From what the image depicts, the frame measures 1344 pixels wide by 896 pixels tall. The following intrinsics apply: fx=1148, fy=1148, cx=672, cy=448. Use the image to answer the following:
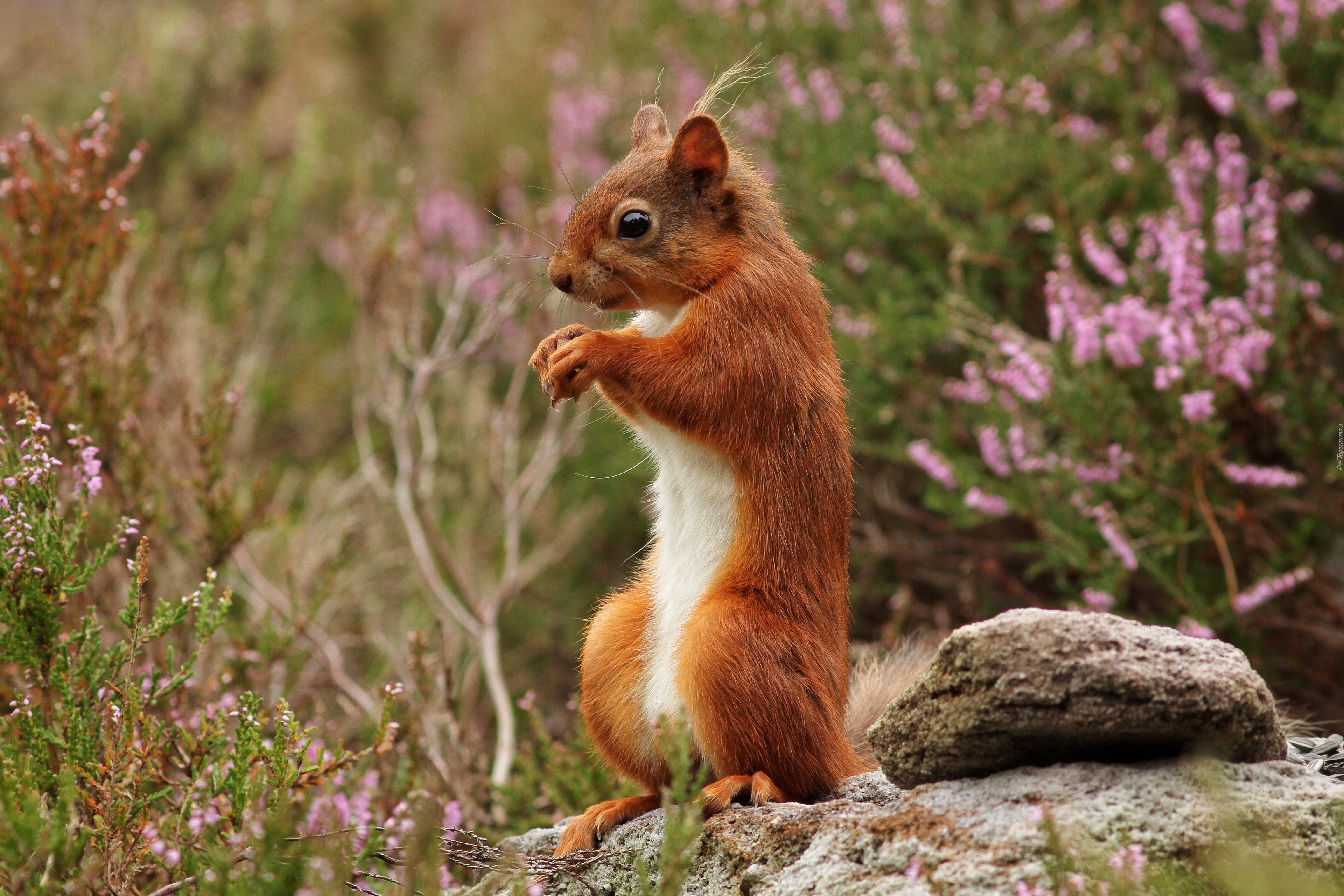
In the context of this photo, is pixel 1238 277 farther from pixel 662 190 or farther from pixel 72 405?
pixel 72 405

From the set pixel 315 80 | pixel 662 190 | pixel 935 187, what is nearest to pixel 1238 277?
pixel 935 187

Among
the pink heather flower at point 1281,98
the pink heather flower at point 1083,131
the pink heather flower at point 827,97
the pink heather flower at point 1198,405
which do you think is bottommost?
the pink heather flower at point 1198,405

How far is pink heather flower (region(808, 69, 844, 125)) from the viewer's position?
512cm

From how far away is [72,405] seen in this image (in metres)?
3.36

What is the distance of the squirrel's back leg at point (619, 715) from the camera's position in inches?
94.3

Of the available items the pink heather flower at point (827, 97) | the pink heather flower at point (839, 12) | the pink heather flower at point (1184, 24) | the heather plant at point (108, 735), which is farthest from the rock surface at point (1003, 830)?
the pink heather flower at point (839, 12)

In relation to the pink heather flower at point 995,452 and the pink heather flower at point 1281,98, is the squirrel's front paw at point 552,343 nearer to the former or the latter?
the pink heather flower at point 995,452

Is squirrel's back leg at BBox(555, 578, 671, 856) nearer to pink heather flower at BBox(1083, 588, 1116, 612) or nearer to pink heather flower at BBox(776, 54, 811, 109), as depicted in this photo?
pink heather flower at BBox(1083, 588, 1116, 612)

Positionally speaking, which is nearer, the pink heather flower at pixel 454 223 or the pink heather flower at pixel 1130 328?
the pink heather flower at pixel 1130 328

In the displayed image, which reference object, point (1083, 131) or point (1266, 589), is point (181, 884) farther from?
point (1083, 131)

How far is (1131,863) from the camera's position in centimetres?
158

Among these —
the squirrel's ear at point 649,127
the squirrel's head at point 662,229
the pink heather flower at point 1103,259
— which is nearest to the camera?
the squirrel's head at point 662,229

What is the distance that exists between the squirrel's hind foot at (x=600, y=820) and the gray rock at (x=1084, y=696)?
71 centimetres

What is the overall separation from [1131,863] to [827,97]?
164 inches
